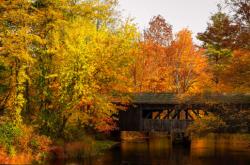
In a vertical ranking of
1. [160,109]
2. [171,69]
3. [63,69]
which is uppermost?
[171,69]

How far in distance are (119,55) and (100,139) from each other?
36.3ft

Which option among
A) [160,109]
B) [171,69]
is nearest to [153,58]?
[171,69]

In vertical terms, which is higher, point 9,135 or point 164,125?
point 9,135

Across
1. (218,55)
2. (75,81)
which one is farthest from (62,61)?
(218,55)

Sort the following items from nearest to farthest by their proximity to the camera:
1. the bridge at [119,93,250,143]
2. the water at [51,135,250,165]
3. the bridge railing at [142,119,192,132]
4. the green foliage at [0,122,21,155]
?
the green foliage at [0,122,21,155] < the water at [51,135,250,165] < the bridge at [119,93,250,143] < the bridge railing at [142,119,192,132]

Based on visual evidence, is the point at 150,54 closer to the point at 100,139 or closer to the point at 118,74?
the point at 100,139

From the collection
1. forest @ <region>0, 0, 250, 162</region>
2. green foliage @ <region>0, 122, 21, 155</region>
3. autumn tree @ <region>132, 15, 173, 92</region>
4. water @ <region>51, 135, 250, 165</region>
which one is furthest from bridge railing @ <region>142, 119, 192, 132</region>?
green foliage @ <region>0, 122, 21, 155</region>

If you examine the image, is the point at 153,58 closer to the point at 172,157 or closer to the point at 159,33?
the point at 159,33

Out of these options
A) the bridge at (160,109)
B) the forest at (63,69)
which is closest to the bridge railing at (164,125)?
the bridge at (160,109)

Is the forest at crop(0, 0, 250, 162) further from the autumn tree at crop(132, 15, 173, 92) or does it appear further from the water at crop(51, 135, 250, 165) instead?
the autumn tree at crop(132, 15, 173, 92)

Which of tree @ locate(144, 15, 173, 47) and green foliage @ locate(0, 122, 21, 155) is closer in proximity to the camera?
green foliage @ locate(0, 122, 21, 155)

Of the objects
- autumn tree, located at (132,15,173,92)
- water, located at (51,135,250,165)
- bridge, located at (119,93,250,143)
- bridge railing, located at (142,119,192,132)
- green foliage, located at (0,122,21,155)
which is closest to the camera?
green foliage, located at (0,122,21,155)

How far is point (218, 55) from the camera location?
181ft

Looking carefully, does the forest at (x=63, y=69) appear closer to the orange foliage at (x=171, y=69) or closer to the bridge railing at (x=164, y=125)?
the bridge railing at (x=164, y=125)
